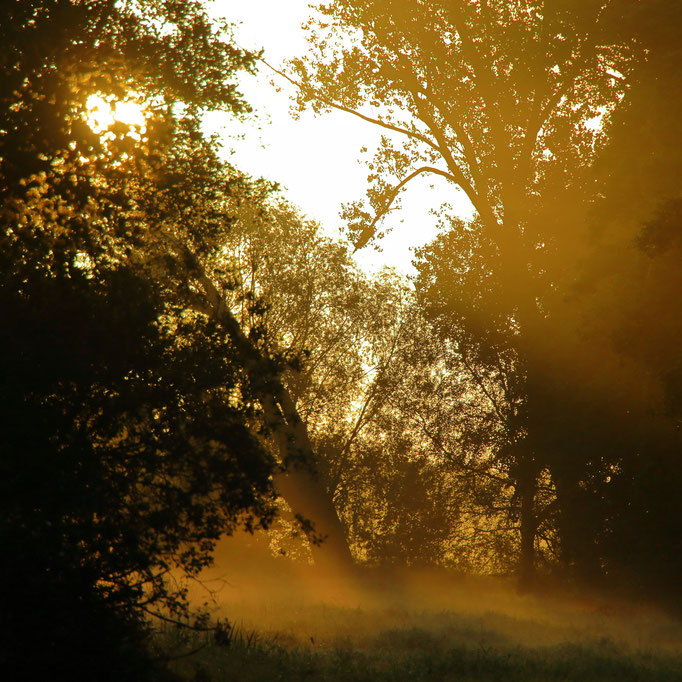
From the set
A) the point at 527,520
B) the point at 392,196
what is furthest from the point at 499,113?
the point at 527,520

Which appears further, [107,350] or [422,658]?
[422,658]

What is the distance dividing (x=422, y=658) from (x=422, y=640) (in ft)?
6.74

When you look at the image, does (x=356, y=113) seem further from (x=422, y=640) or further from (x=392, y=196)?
(x=422, y=640)

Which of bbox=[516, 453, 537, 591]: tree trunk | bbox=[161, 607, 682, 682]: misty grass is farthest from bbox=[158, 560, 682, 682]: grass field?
bbox=[516, 453, 537, 591]: tree trunk

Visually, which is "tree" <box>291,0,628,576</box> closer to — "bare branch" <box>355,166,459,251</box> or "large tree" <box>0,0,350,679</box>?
"bare branch" <box>355,166,459,251</box>

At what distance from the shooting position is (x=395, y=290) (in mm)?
33344

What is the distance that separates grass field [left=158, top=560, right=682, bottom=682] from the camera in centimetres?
1429

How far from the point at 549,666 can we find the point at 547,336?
30.4 feet

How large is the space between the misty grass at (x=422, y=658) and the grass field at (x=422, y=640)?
0.02 m

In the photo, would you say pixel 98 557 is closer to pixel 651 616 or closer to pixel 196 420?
pixel 196 420

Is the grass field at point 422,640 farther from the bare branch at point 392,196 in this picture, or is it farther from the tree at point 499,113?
the bare branch at point 392,196

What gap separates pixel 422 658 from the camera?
51.6ft

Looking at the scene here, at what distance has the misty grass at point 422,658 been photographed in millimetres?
13852

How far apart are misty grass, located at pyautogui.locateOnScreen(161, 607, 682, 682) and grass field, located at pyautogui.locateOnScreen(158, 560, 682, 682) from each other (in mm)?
22
